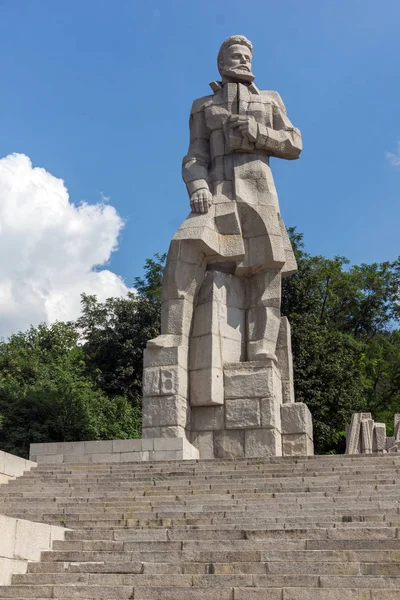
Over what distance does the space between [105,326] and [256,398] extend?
16.8m

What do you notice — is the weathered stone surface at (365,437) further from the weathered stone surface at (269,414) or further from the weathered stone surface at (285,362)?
the weathered stone surface at (269,414)

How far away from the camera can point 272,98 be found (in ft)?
52.9

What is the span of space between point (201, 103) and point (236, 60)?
109 centimetres

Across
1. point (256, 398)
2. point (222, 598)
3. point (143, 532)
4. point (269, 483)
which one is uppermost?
point (256, 398)

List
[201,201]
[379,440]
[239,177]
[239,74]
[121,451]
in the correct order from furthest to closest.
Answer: [379,440]
[239,74]
[239,177]
[201,201]
[121,451]

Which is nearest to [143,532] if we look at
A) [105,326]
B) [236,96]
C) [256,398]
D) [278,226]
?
[256,398]

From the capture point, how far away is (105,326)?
3031cm

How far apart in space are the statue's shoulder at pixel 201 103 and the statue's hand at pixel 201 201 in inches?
73.9

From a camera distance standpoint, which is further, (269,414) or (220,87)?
(220,87)

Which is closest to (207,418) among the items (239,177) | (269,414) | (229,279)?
(269,414)

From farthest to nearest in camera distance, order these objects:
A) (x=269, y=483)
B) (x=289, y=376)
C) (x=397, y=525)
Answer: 1. (x=289, y=376)
2. (x=269, y=483)
3. (x=397, y=525)

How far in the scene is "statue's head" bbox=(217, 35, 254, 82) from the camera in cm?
1596

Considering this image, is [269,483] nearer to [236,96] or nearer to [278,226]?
[278,226]

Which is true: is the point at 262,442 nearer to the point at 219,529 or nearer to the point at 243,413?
the point at 243,413
